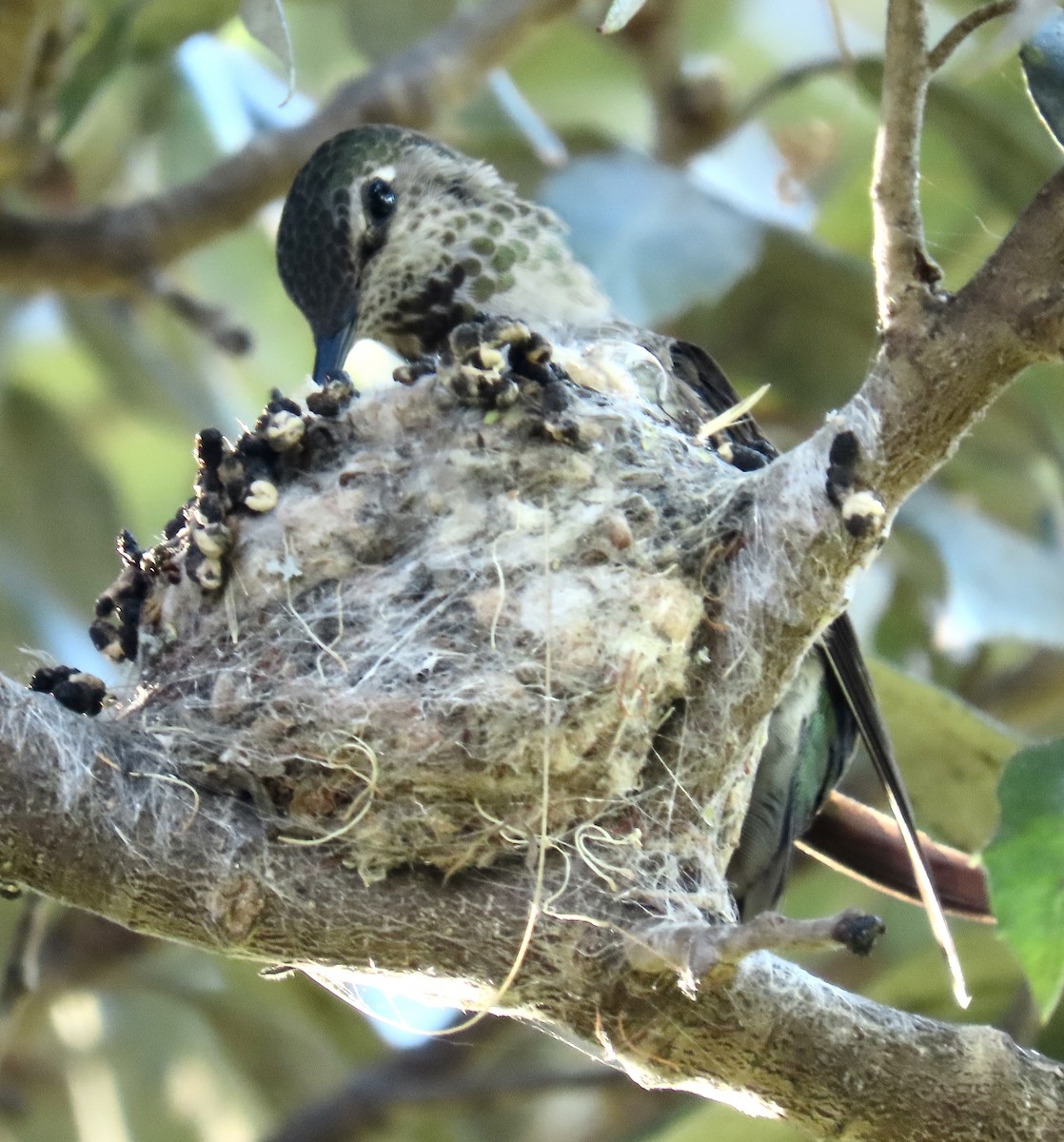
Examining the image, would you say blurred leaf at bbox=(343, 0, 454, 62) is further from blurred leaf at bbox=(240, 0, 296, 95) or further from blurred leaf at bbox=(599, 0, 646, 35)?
blurred leaf at bbox=(599, 0, 646, 35)

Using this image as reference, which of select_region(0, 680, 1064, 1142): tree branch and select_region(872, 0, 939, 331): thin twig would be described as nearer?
select_region(872, 0, 939, 331): thin twig

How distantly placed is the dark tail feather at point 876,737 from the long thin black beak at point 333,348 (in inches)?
34.5

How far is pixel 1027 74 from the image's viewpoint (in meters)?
1.36

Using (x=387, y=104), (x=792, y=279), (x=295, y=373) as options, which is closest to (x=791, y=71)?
(x=792, y=279)

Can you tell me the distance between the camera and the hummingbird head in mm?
2504

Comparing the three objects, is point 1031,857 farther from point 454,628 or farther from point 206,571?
point 206,571

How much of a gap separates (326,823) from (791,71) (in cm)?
Answer: 224

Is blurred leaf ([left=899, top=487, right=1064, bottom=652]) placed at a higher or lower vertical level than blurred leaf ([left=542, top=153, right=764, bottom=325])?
lower

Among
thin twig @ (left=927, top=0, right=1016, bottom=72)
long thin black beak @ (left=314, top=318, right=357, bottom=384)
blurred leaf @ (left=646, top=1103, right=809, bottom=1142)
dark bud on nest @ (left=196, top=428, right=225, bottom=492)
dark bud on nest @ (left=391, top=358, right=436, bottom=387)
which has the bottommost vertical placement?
→ blurred leaf @ (left=646, top=1103, right=809, bottom=1142)

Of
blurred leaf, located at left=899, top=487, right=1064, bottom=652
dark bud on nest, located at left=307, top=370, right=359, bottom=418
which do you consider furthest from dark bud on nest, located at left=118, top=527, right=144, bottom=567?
blurred leaf, located at left=899, top=487, right=1064, bottom=652

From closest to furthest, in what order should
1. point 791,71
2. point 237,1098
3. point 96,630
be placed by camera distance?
point 96,630, point 791,71, point 237,1098

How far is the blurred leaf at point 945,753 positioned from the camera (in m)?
2.39

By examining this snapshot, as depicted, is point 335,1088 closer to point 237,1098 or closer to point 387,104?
point 237,1098

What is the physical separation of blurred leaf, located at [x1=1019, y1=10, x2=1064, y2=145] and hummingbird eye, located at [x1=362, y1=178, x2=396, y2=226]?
1.38 metres
